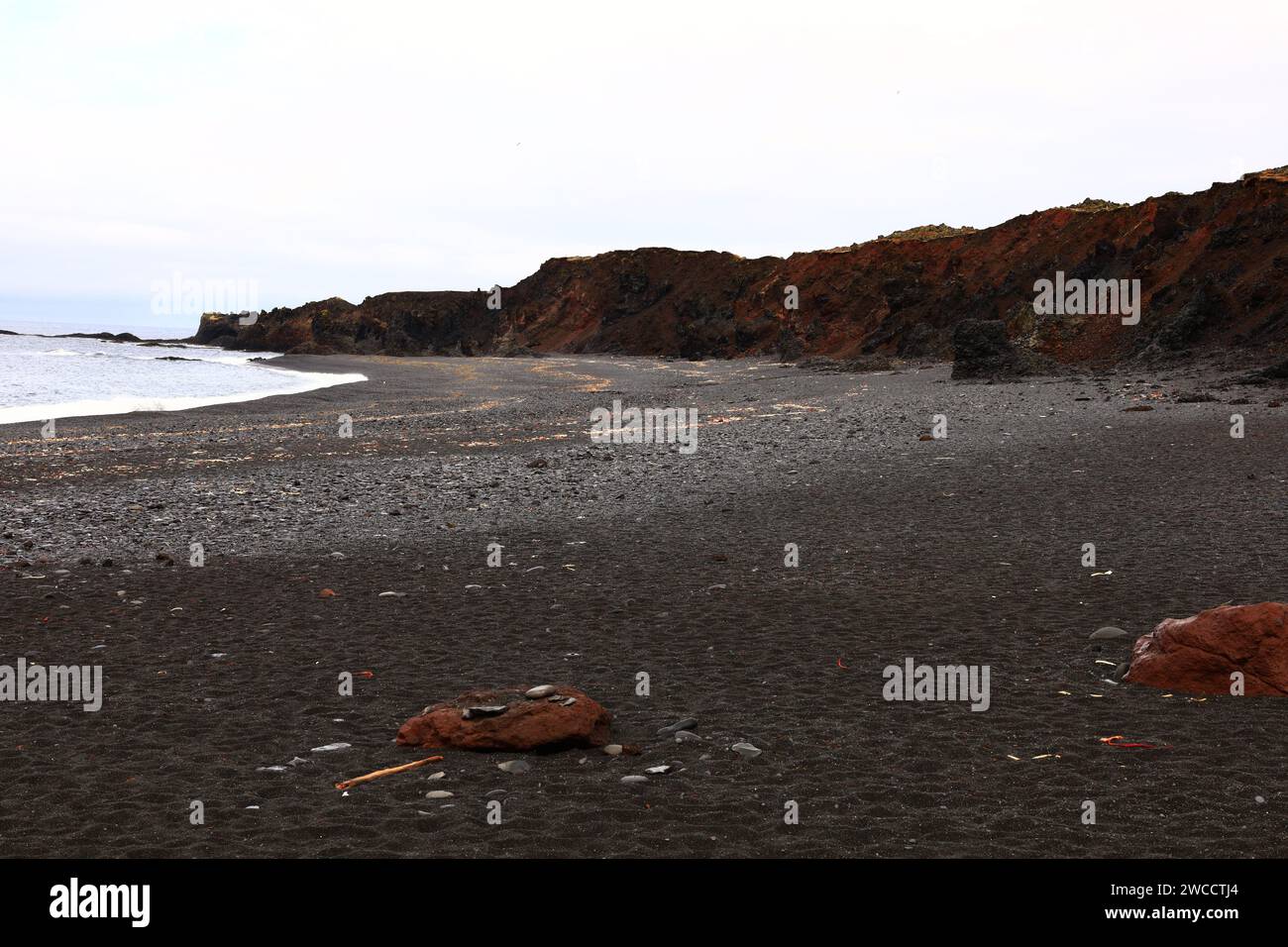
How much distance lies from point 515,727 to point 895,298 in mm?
69431

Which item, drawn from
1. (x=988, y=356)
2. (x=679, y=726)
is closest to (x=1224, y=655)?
(x=679, y=726)

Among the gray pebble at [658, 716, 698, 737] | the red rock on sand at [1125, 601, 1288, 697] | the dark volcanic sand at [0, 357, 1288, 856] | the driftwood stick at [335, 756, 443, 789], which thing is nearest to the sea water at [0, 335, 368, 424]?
the dark volcanic sand at [0, 357, 1288, 856]

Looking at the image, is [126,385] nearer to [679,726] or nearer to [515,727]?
[515,727]

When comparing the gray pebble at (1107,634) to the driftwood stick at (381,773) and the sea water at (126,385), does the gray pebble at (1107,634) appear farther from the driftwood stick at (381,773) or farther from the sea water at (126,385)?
the sea water at (126,385)

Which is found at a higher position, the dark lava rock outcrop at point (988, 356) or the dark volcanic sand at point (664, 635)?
the dark lava rock outcrop at point (988, 356)

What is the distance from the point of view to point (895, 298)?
2859 inches

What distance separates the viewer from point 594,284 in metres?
129

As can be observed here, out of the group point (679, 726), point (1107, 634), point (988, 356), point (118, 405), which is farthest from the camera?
point (118, 405)

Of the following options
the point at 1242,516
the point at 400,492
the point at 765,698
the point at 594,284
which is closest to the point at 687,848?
the point at 765,698

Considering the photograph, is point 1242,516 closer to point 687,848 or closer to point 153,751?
point 687,848

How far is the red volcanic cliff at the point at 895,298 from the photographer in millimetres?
43812

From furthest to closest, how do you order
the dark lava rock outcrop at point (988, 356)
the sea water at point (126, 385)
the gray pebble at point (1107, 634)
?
the sea water at point (126, 385), the dark lava rock outcrop at point (988, 356), the gray pebble at point (1107, 634)

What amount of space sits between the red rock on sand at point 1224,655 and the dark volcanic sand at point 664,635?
242 mm

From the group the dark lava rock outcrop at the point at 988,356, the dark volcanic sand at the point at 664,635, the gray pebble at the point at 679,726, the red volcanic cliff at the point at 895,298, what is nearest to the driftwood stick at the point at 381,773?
the dark volcanic sand at the point at 664,635
